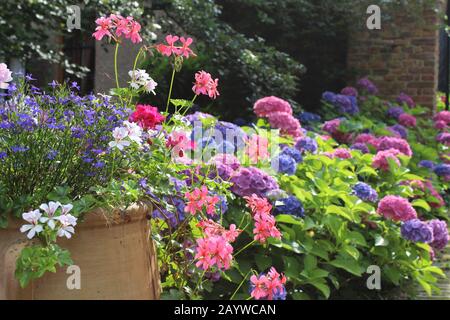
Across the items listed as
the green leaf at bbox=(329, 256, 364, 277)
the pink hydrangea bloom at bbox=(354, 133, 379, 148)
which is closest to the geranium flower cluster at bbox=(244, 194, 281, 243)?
the green leaf at bbox=(329, 256, 364, 277)

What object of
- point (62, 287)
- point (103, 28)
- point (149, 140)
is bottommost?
point (62, 287)

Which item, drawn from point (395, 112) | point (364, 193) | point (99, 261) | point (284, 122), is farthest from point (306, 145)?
point (395, 112)

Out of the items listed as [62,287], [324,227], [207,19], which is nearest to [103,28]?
[62,287]

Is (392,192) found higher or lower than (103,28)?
Result: lower

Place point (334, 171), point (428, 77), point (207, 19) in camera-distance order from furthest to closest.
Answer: point (428, 77) < point (207, 19) < point (334, 171)

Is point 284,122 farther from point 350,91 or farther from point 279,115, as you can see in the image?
point 350,91

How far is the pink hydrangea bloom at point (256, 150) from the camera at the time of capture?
3.63m

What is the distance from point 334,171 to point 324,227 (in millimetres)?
523

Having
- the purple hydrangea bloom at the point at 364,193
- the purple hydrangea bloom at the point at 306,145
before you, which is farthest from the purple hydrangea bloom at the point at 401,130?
the purple hydrangea bloom at the point at 364,193

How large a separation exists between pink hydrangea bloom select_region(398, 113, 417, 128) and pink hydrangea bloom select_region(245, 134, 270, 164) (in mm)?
3445

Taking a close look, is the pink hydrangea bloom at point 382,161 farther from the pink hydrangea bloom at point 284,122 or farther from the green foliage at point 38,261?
the green foliage at point 38,261

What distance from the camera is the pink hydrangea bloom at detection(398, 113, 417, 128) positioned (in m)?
6.86

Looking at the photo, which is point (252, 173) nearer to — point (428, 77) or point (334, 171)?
point (334, 171)

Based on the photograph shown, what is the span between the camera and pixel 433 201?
202 inches
